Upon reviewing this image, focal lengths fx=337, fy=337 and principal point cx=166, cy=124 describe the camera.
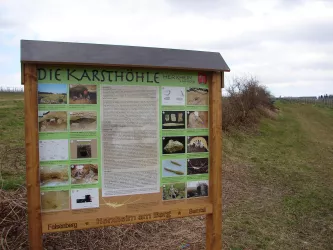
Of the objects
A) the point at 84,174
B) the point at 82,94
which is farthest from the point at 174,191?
the point at 82,94

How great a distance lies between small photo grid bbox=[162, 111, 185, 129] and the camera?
11.1 feet

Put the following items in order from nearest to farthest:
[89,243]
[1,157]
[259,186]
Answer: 1. [89,243]
2. [1,157]
3. [259,186]

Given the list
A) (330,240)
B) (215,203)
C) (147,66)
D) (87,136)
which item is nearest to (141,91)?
(147,66)

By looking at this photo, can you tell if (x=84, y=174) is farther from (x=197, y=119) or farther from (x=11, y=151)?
(x=11, y=151)

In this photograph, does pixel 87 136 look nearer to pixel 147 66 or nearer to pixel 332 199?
pixel 147 66

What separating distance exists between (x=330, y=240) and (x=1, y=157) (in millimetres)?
6018

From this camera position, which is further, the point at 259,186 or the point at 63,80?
the point at 259,186

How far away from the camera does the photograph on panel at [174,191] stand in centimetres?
343

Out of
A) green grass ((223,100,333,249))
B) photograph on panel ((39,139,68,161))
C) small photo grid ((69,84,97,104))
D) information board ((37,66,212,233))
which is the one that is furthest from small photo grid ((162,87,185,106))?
green grass ((223,100,333,249))

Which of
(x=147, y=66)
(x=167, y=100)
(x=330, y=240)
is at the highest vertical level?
(x=147, y=66)

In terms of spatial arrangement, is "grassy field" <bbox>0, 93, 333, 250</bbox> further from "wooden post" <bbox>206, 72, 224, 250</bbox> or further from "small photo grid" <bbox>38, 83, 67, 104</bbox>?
"small photo grid" <bbox>38, 83, 67, 104</bbox>

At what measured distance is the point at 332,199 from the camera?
6820 millimetres

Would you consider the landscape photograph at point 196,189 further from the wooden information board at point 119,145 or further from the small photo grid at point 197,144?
the small photo grid at point 197,144

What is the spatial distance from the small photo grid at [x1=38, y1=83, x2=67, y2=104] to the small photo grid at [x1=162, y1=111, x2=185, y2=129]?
3.19ft
